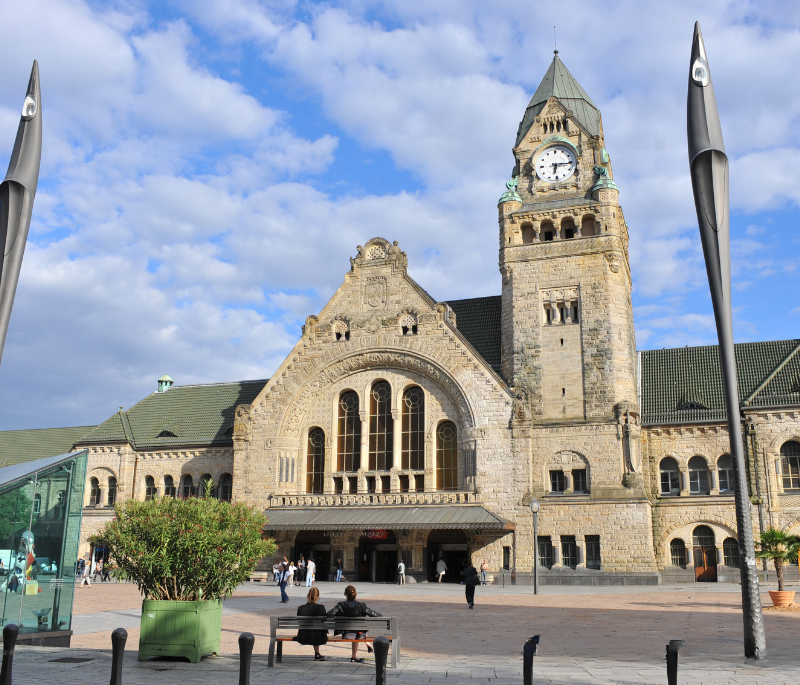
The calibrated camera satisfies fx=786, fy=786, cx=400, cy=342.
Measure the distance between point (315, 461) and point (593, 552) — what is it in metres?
17.3

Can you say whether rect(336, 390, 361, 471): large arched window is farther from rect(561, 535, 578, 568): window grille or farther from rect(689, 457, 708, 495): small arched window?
rect(689, 457, 708, 495): small arched window

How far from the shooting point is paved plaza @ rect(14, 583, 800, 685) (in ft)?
40.7

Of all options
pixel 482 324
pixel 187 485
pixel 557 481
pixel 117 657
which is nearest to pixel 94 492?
pixel 187 485

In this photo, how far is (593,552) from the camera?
41125 mm

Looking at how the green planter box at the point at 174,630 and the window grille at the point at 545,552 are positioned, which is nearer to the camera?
the green planter box at the point at 174,630

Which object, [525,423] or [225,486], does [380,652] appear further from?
[225,486]

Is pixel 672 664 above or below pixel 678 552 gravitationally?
below

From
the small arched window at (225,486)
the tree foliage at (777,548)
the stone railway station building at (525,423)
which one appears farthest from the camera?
the small arched window at (225,486)

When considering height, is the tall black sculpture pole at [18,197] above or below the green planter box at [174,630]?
above

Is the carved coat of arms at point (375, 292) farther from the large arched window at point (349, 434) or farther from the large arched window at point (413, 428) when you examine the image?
the large arched window at point (413, 428)

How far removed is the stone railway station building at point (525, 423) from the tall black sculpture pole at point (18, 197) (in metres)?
27.9

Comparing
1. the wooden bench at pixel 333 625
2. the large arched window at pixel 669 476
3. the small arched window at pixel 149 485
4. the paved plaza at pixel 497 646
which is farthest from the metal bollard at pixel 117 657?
the small arched window at pixel 149 485

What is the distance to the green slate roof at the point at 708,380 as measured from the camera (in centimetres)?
4362

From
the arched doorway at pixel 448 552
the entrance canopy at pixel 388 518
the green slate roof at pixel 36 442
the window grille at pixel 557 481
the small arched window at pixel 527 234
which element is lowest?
the arched doorway at pixel 448 552
